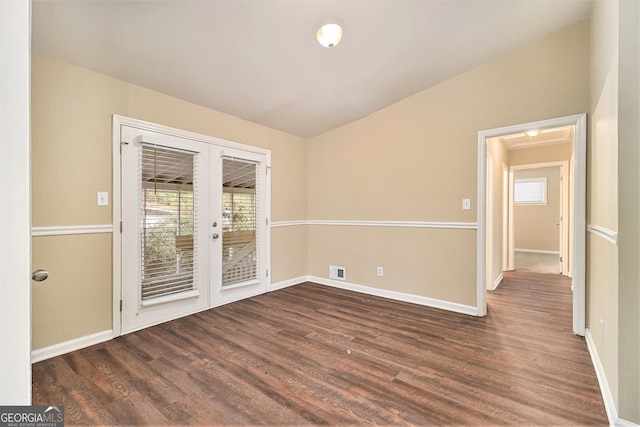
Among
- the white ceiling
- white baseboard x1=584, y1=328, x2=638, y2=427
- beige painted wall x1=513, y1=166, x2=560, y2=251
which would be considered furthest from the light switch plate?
beige painted wall x1=513, y1=166, x2=560, y2=251

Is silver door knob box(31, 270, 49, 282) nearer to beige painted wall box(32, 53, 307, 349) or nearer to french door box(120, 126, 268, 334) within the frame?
beige painted wall box(32, 53, 307, 349)

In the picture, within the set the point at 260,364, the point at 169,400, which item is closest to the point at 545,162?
the point at 260,364

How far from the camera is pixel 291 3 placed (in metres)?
2.03

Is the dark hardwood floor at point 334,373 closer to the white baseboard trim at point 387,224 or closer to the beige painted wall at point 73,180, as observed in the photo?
the beige painted wall at point 73,180

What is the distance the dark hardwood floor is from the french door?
307mm

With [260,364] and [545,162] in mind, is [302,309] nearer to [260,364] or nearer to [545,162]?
[260,364]

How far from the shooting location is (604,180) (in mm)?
1830

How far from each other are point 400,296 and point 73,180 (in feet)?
11.5

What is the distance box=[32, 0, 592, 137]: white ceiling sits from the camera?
2.01m

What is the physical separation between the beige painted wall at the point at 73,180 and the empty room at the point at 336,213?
0.05 ft

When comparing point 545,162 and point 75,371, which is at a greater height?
point 545,162

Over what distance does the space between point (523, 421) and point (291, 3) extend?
9.66 ft

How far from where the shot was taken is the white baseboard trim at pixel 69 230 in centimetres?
218

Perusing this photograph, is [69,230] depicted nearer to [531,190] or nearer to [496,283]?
[496,283]
